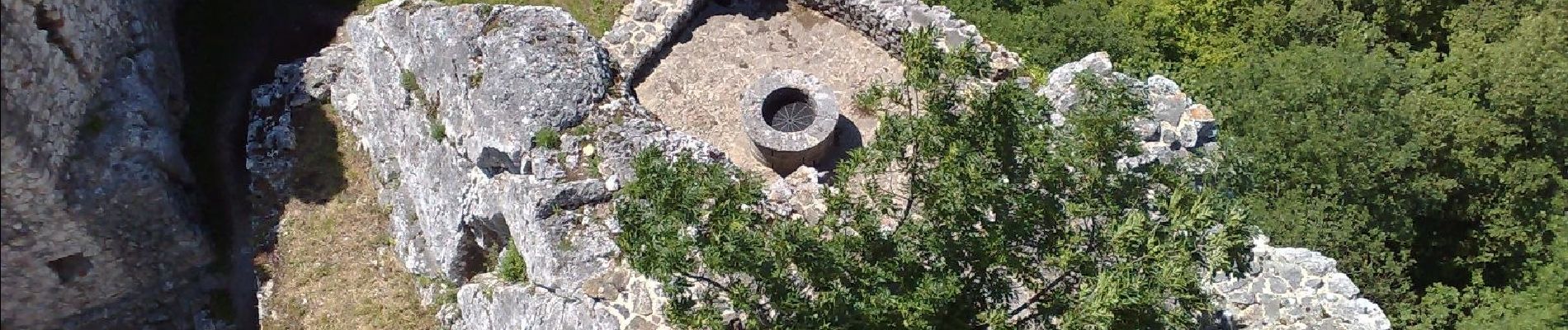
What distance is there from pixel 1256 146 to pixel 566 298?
1193 cm

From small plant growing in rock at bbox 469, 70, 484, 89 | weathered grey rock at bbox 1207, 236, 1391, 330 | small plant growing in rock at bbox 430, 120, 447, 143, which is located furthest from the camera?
small plant growing in rock at bbox 430, 120, 447, 143

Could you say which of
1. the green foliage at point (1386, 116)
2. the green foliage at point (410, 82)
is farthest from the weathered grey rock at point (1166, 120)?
the green foliage at point (410, 82)

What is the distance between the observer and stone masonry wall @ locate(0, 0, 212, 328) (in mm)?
14945

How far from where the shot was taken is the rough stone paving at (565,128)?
14.9 metres

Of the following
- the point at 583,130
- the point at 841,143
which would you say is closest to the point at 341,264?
the point at 583,130

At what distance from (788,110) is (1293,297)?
7174 millimetres

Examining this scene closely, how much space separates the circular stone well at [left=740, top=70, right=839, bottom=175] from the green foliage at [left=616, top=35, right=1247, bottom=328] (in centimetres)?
554

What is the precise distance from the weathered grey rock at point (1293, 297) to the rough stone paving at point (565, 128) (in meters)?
0.02

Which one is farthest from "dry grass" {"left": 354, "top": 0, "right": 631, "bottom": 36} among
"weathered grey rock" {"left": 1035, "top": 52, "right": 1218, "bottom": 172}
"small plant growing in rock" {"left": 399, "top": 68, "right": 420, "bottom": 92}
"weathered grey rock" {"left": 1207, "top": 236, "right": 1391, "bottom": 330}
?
"weathered grey rock" {"left": 1207, "top": 236, "right": 1391, "bottom": 330}

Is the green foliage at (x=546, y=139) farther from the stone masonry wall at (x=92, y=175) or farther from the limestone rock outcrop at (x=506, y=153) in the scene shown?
the stone masonry wall at (x=92, y=175)

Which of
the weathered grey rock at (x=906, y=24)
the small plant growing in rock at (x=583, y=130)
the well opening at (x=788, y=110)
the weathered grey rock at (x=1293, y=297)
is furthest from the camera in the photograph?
the weathered grey rock at (x=906, y=24)

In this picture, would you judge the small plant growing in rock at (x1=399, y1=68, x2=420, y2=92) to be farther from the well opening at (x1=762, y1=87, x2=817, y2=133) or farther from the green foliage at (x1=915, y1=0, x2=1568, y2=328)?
the green foliage at (x1=915, y1=0, x2=1568, y2=328)

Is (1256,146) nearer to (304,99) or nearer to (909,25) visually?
(909,25)

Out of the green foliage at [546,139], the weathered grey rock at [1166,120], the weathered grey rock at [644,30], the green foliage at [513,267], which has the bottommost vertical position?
the green foliage at [513,267]
